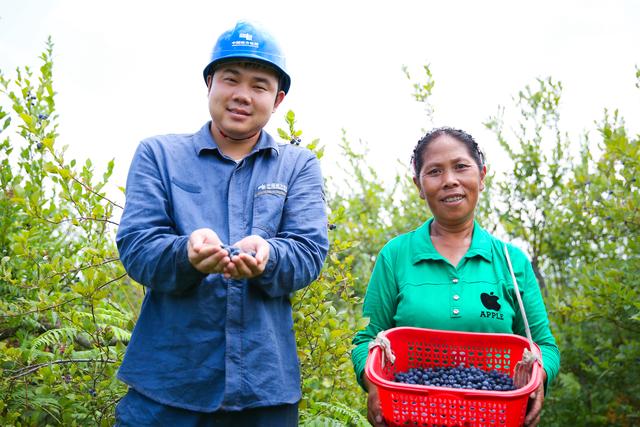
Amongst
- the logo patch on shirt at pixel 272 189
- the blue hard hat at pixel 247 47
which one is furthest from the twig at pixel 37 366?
the blue hard hat at pixel 247 47

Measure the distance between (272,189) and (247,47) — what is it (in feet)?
1.70

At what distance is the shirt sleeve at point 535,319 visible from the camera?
2.57 meters

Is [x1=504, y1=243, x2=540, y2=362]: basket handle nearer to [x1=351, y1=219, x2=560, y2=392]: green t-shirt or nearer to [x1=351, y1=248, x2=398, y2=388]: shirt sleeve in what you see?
[x1=351, y1=219, x2=560, y2=392]: green t-shirt

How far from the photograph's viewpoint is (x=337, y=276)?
10.3 feet

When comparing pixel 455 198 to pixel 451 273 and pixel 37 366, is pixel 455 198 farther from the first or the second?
pixel 37 366

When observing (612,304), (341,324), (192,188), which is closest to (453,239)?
(341,324)

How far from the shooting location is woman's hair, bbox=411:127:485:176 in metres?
2.84

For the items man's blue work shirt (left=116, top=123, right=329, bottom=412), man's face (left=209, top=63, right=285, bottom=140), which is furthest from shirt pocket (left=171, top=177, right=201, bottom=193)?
man's face (left=209, top=63, right=285, bottom=140)

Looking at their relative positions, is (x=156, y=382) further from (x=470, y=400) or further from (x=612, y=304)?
(x=612, y=304)

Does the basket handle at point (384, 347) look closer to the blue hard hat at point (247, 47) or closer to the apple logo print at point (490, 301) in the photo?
the apple logo print at point (490, 301)

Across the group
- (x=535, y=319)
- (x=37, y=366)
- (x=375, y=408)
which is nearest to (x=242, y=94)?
(x=375, y=408)

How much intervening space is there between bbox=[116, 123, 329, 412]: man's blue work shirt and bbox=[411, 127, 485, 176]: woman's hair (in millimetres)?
703

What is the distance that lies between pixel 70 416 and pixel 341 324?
1.35 metres

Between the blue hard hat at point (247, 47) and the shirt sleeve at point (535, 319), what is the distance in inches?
49.6
